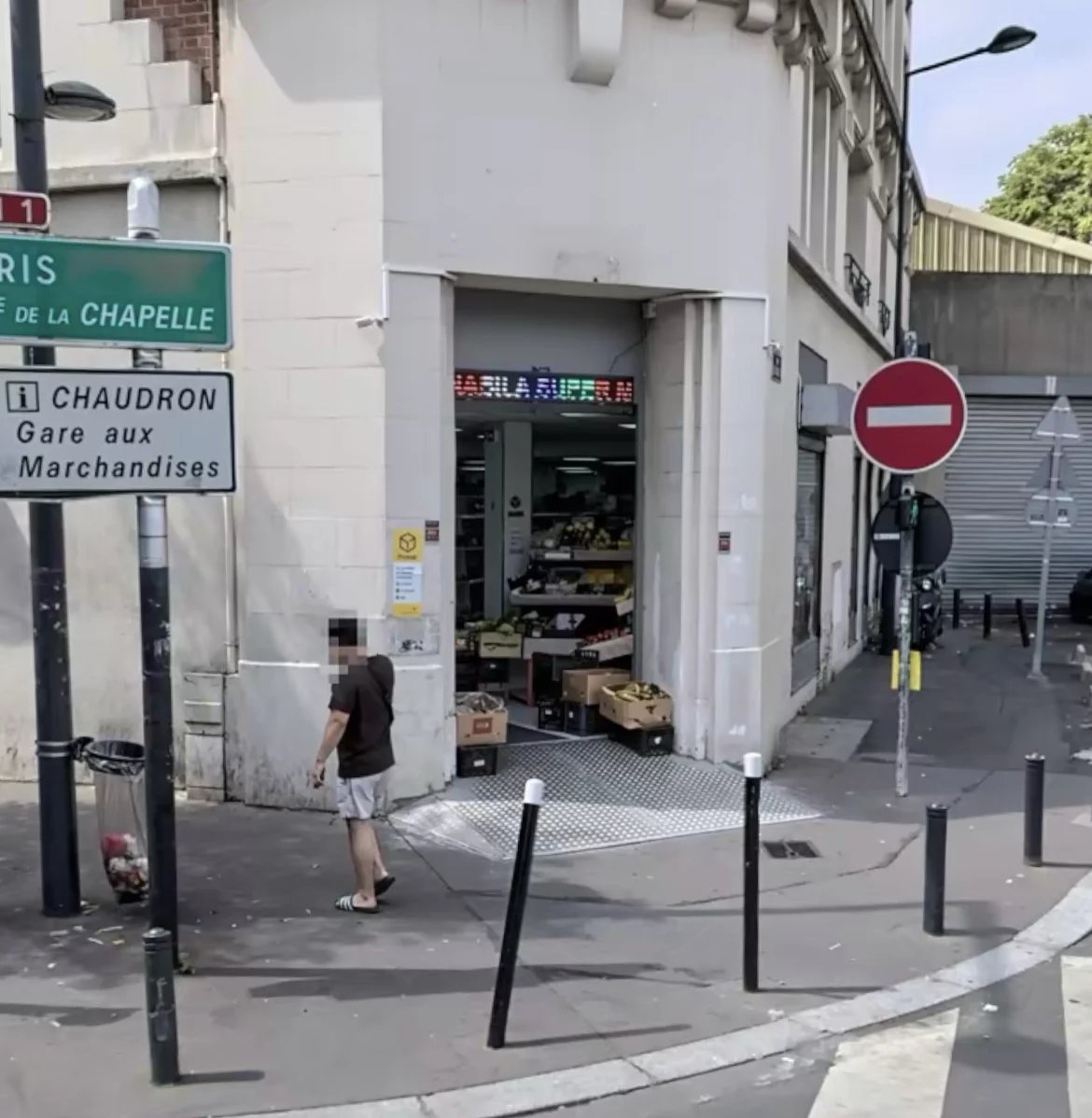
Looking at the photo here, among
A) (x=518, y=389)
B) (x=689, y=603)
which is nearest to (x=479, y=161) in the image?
(x=518, y=389)

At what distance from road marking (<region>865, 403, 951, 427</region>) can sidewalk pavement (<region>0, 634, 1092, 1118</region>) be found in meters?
2.91

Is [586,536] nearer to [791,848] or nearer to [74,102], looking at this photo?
[791,848]

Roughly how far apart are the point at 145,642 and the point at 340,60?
469 centimetres

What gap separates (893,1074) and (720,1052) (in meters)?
0.71

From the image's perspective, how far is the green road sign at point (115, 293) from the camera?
16.9 feet

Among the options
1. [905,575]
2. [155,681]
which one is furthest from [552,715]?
[155,681]

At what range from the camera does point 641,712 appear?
9.27 metres

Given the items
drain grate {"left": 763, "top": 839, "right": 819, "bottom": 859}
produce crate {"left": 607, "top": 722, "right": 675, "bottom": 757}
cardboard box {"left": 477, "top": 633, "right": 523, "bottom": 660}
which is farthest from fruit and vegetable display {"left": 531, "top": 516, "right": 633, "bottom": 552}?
drain grate {"left": 763, "top": 839, "right": 819, "bottom": 859}

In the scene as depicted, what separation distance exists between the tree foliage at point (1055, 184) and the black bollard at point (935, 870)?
114ft

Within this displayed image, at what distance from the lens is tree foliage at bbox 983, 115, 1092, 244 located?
36.8 meters

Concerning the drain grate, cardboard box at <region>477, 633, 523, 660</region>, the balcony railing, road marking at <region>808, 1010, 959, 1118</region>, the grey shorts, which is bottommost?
the drain grate

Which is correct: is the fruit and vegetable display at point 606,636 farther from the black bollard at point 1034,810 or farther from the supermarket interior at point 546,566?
the black bollard at point 1034,810

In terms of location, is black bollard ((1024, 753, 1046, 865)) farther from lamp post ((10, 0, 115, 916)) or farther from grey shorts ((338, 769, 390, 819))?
lamp post ((10, 0, 115, 916))

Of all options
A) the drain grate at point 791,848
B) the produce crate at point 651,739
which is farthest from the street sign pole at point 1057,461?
the drain grate at point 791,848
